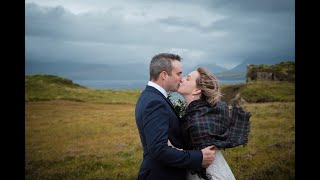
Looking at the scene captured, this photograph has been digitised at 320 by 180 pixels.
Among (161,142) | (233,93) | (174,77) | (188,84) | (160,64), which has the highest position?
(160,64)

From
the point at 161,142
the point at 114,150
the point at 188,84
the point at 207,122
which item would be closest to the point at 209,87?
the point at 188,84

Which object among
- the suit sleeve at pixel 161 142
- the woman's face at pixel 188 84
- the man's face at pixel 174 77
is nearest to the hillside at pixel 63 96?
the woman's face at pixel 188 84

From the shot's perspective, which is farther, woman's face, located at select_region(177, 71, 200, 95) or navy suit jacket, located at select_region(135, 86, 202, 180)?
woman's face, located at select_region(177, 71, 200, 95)

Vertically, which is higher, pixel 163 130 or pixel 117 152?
pixel 163 130

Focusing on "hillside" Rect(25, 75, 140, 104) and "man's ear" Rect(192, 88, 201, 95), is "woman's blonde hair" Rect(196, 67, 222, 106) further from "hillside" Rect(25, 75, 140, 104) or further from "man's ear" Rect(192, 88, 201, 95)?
"hillside" Rect(25, 75, 140, 104)

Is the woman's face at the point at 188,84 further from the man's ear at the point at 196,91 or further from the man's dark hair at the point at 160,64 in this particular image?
the man's dark hair at the point at 160,64

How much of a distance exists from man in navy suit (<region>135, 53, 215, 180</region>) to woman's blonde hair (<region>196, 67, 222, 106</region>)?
400 mm

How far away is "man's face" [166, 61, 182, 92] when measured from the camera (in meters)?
5.87

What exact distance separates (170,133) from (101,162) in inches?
399

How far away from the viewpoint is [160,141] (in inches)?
211

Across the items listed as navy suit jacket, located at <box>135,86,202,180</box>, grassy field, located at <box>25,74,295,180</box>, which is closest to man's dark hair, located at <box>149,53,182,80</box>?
navy suit jacket, located at <box>135,86,202,180</box>

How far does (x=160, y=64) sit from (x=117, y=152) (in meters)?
12.3

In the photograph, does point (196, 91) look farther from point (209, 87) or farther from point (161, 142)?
point (161, 142)
